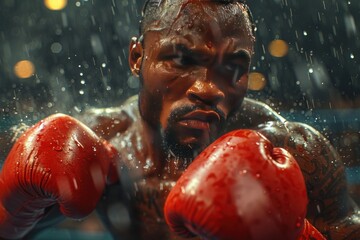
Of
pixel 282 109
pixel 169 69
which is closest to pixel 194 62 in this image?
pixel 169 69

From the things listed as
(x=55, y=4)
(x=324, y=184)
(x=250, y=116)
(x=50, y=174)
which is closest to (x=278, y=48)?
(x=55, y=4)

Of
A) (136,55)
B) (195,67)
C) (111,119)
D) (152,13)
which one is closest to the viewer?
(195,67)

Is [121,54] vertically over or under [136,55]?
under

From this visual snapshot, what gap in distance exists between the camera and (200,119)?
171 centimetres

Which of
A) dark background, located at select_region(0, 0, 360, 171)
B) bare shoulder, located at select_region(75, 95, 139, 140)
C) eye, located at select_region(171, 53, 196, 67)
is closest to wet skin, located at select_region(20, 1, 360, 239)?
eye, located at select_region(171, 53, 196, 67)

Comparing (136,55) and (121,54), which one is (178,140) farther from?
(121,54)

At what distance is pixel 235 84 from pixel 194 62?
196mm

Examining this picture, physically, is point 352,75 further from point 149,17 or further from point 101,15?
point 149,17

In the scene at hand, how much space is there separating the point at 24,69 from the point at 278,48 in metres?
4.87

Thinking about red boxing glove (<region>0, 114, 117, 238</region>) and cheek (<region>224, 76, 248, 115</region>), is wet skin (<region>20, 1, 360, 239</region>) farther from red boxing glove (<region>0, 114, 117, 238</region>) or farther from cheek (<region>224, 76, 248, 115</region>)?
red boxing glove (<region>0, 114, 117, 238</region>)

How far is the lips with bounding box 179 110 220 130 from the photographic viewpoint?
5.56ft

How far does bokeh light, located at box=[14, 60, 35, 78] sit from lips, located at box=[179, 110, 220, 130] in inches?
309

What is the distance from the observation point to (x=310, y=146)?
6.56ft

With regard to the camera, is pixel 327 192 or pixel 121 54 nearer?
pixel 327 192
